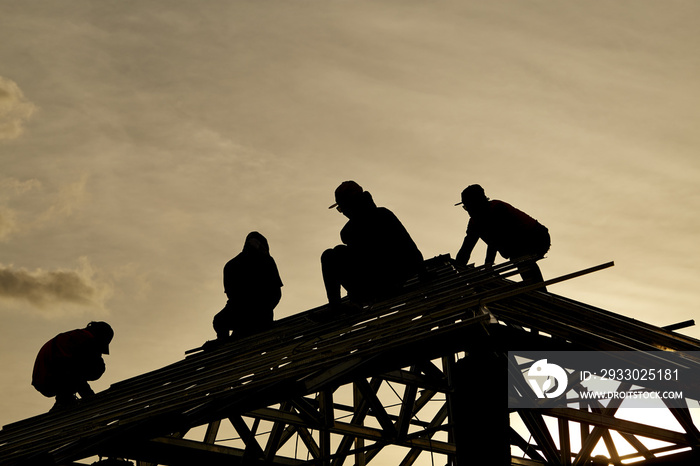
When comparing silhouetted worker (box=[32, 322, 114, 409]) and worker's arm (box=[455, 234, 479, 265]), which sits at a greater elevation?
worker's arm (box=[455, 234, 479, 265])

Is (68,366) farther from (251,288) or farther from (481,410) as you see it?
(481,410)

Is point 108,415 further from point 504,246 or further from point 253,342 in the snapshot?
point 504,246

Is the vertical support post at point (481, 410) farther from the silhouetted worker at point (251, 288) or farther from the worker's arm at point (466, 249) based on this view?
the silhouetted worker at point (251, 288)

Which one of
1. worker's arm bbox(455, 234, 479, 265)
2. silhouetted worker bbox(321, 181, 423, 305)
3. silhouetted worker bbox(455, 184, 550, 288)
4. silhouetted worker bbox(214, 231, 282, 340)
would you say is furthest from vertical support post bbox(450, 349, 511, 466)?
silhouetted worker bbox(214, 231, 282, 340)

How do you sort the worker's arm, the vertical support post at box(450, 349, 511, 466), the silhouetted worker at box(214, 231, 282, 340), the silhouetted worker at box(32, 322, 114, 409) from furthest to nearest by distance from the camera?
1. the silhouetted worker at box(214, 231, 282, 340)
2. the silhouetted worker at box(32, 322, 114, 409)
3. the worker's arm
4. the vertical support post at box(450, 349, 511, 466)

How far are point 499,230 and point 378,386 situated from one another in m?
2.58

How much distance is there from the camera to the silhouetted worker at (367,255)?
9.17m

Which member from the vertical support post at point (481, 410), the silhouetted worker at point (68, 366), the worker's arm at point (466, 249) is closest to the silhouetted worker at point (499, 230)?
the worker's arm at point (466, 249)

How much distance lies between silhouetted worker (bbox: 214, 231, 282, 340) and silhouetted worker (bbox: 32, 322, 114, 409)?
204 centimetres

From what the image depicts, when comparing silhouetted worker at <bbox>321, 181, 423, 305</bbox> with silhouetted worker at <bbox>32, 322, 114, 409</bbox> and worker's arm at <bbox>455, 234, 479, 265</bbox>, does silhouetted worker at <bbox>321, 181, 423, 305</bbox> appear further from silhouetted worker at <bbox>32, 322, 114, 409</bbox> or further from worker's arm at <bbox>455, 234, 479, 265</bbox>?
silhouetted worker at <bbox>32, 322, 114, 409</bbox>

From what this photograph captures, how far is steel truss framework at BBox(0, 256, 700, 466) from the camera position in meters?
5.29

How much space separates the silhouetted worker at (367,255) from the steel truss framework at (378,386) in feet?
1.02

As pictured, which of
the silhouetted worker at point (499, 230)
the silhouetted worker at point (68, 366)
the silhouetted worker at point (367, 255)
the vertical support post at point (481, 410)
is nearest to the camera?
the vertical support post at point (481, 410)

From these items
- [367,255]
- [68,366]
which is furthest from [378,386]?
[68,366]
